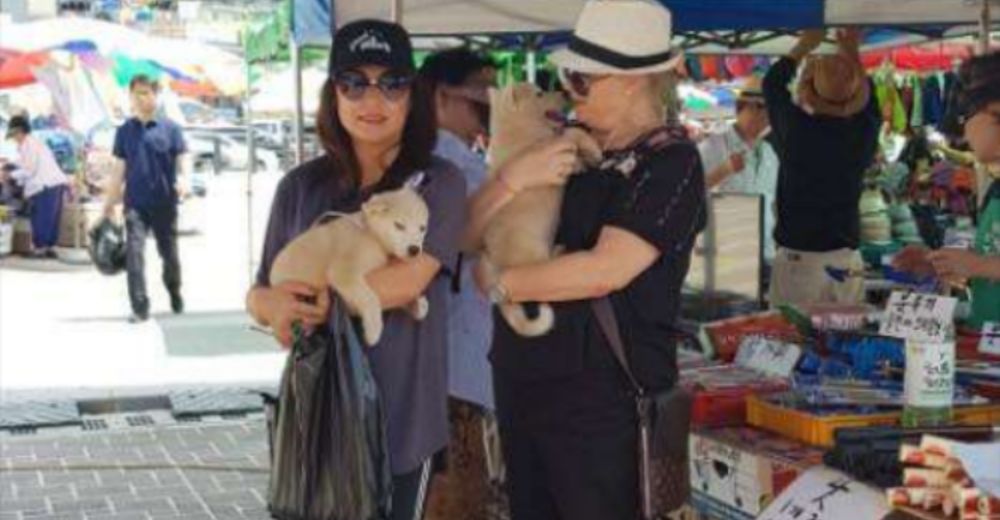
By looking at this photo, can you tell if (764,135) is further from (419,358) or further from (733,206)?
(419,358)

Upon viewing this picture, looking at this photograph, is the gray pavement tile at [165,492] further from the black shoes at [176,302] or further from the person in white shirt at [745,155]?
the black shoes at [176,302]

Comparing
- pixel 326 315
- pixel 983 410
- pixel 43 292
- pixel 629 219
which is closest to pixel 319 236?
pixel 326 315

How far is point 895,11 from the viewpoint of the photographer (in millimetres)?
8078

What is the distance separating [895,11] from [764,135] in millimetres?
1038

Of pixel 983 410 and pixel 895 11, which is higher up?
pixel 895 11

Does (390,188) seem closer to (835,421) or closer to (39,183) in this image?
(835,421)

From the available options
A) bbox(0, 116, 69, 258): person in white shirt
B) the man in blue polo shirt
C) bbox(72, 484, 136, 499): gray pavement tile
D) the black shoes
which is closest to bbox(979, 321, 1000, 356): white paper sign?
bbox(72, 484, 136, 499): gray pavement tile

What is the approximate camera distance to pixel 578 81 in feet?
9.62

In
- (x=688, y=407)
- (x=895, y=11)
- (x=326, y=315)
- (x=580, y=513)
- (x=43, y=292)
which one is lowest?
(x=43, y=292)

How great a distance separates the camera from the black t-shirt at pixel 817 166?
598 centimetres

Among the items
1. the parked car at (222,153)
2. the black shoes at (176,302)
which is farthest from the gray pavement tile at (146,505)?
the parked car at (222,153)

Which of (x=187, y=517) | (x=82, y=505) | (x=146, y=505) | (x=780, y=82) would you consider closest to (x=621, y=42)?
(x=780, y=82)

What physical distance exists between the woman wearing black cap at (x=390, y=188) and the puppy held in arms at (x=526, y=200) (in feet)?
0.35

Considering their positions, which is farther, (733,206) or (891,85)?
(891,85)
